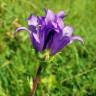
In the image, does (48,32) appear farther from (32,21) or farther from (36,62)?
(36,62)

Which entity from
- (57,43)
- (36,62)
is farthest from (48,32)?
(36,62)

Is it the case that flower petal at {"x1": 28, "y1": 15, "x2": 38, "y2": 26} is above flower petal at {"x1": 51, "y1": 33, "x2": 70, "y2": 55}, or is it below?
Answer: above

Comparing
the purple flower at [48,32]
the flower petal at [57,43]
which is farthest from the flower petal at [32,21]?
the flower petal at [57,43]

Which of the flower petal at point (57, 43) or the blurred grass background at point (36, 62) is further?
the blurred grass background at point (36, 62)

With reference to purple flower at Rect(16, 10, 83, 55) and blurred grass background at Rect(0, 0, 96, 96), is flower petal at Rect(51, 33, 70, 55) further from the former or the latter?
blurred grass background at Rect(0, 0, 96, 96)

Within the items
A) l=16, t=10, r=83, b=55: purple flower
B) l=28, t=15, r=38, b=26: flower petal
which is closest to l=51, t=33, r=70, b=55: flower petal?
l=16, t=10, r=83, b=55: purple flower

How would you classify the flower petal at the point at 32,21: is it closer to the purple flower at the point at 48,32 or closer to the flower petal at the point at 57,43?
the purple flower at the point at 48,32
